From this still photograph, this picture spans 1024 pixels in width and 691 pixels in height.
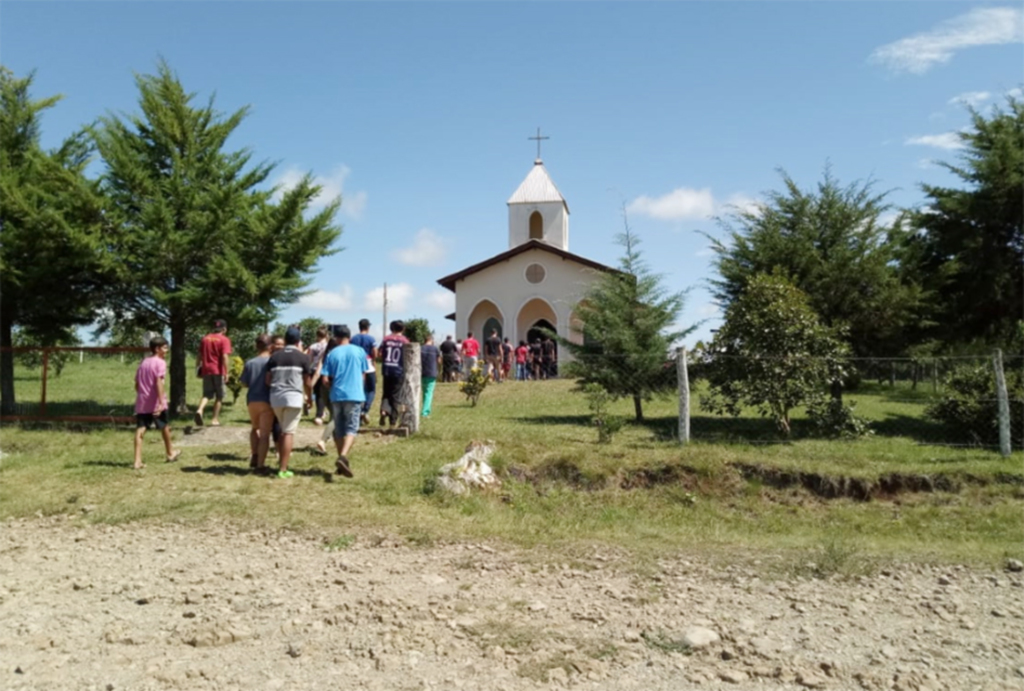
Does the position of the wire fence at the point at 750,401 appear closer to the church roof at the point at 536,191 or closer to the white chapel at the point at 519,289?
the white chapel at the point at 519,289

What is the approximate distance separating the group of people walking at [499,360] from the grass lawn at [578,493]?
9.95 metres

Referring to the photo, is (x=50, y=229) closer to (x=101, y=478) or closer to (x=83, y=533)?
(x=101, y=478)

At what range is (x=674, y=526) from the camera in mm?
8883

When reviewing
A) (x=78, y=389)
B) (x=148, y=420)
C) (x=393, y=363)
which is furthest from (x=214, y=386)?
(x=78, y=389)

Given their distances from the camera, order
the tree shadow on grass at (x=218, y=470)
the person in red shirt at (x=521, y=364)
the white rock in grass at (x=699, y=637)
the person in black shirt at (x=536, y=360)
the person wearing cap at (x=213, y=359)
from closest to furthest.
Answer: the white rock in grass at (x=699, y=637) → the tree shadow on grass at (x=218, y=470) → the person wearing cap at (x=213, y=359) → the person in red shirt at (x=521, y=364) → the person in black shirt at (x=536, y=360)

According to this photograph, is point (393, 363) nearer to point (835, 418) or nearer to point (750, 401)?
point (750, 401)

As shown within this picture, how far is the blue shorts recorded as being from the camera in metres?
9.12

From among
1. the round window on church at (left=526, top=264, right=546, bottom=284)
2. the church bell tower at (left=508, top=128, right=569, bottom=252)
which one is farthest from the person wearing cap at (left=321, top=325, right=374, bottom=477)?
the church bell tower at (left=508, top=128, right=569, bottom=252)

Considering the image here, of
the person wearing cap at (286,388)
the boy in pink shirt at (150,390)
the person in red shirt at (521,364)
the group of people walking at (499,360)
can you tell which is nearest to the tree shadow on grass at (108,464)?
the boy in pink shirt at (150,390)

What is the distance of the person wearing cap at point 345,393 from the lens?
911 centimetres

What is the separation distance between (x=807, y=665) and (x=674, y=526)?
14.2 feet

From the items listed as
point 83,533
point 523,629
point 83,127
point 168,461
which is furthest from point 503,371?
point 523,629

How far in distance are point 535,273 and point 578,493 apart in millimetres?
23101

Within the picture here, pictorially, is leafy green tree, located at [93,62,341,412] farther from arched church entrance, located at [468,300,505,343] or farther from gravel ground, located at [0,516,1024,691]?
arched church entrance, located at [468,300,505,343]
